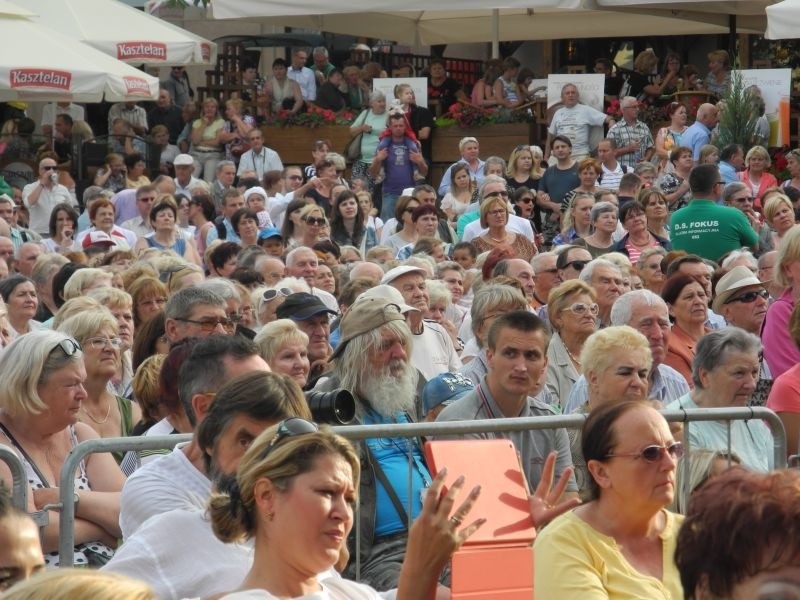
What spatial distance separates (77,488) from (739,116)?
1380 centimetres

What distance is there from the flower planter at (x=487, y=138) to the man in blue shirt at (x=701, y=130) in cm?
290

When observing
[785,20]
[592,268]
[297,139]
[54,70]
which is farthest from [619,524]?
A: [297,139]

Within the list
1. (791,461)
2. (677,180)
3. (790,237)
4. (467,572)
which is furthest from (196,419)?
(677,180)

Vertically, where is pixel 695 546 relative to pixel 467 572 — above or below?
above

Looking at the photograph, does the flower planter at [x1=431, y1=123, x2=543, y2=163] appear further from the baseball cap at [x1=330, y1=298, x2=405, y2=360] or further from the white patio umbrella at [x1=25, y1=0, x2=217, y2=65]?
the baseball cap at [x1=330, y1=298, x2=405, y2=360]

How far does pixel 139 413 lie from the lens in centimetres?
698

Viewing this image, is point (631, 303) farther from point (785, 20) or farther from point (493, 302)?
point (785, 20)

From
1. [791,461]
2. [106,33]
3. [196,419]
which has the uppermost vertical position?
[106,33]

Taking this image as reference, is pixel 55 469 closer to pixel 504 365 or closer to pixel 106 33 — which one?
pixel 504 365

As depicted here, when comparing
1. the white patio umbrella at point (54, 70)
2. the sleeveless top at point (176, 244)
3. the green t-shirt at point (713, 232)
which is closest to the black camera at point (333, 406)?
the green t-shirt at point (713, 232)

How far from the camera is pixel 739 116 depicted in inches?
715

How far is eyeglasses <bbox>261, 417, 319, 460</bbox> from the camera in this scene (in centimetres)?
391

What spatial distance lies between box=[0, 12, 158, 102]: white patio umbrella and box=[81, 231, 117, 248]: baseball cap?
2767mm

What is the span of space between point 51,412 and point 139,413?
1178 mm
